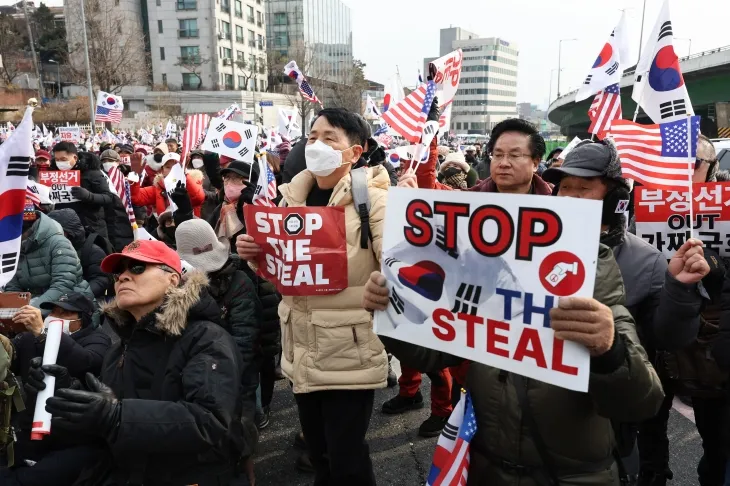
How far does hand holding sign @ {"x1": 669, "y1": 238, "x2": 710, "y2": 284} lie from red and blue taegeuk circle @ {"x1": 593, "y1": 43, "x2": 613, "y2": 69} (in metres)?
3.83

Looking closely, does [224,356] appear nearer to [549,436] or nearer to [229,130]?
[549,436]

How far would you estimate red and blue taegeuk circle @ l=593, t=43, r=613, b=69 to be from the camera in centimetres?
543

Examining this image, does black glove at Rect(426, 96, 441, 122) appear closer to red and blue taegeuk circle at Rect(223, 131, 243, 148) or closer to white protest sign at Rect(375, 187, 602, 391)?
red and blue taegeuk circle at Rect(223, 131, 243, 148)

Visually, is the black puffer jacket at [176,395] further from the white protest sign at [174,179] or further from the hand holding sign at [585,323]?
the white protest sign at [174,179]

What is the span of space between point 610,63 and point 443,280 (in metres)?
4.60

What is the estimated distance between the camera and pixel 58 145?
23.9 feet

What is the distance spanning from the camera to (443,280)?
1.73 meters

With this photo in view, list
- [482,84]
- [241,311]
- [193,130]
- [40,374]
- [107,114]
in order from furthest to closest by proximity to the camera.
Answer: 1. [482,84]
2. [107,114]
3. [193,130]
4. [241,311]
5. [40,374]

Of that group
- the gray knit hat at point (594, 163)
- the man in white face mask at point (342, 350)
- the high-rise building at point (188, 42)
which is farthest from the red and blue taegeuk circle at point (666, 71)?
the high-rise building at point (188, 42)

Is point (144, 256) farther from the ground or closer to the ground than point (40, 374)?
farther from the ground

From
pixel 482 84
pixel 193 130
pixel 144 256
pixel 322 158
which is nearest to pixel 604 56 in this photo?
pixel 322 158

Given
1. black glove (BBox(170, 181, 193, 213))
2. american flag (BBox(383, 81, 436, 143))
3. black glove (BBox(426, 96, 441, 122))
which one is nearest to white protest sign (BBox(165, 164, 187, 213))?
black glove (BBox(170, 181, 193, 213))

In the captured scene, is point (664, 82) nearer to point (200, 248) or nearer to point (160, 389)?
point (200, 248)

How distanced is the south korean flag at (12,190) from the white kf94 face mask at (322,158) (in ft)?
4.00
